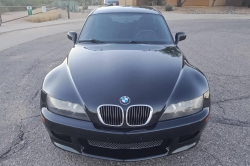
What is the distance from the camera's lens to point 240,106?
379cm

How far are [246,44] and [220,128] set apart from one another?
6561 mm

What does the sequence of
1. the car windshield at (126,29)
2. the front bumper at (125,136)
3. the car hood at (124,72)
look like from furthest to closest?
the car windshield at (126,29) → the car hood at (124,72) → the front bumper at (125,136)

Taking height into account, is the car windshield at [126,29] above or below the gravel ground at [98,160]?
above

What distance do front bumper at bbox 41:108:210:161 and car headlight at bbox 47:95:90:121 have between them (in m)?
0.04

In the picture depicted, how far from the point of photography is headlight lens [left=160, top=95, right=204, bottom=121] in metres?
2.18

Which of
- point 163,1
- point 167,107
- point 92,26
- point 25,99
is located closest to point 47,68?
point 25,99

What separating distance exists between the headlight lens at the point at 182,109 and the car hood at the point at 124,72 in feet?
0.31

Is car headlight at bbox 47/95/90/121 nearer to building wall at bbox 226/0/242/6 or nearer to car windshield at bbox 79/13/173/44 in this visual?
car windshield at bbox 79/13/173/44

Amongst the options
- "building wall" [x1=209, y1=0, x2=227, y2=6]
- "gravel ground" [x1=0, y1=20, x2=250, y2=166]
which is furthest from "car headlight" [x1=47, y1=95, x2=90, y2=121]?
"building wall" [x1=209, y1=0, x2=227, y2=6]

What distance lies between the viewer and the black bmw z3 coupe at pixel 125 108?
212cm

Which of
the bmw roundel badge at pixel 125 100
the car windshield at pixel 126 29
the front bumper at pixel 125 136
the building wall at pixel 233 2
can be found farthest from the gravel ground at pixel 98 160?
the building wall at pixel 233 2

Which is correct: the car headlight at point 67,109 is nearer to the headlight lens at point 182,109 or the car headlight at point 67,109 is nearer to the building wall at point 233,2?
the headlight lens at point 182,109

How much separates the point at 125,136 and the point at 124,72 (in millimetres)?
782

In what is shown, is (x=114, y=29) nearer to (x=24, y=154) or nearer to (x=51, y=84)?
(x=51, y=84)
